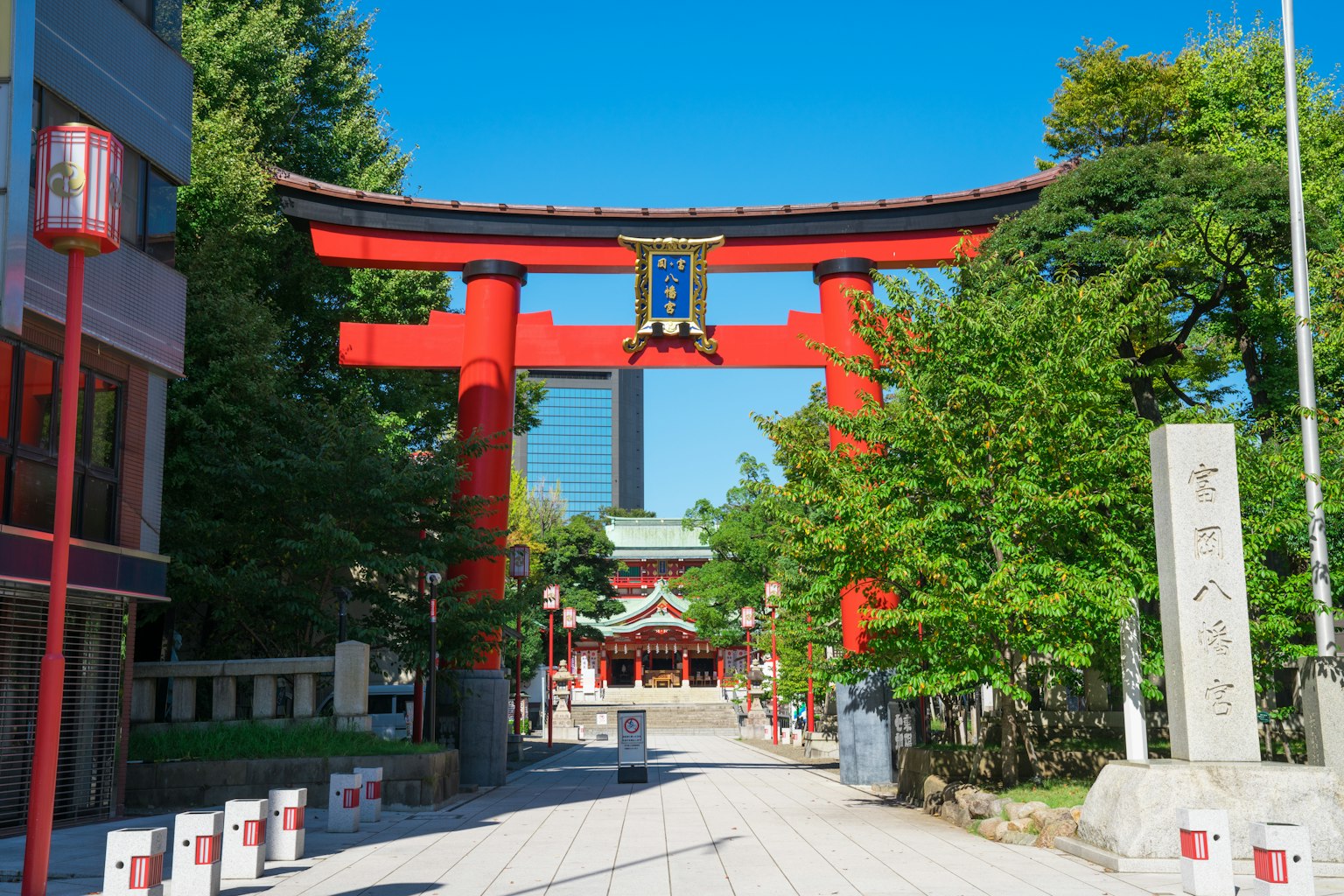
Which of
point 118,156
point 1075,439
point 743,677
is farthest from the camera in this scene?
point 743,677

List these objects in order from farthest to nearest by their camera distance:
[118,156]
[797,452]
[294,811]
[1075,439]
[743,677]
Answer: [743,677]
[797,452]
[1075,439]
[294,811]
[118,156]

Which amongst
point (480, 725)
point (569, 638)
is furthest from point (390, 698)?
point (569, 638)

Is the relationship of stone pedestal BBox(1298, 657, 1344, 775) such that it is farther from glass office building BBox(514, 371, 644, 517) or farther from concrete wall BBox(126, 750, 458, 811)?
glass office building BBox(514, 371, 644, 517)

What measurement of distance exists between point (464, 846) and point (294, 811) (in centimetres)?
208

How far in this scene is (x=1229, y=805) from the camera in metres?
11.2

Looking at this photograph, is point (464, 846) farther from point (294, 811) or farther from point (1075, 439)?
point (1075, 439)

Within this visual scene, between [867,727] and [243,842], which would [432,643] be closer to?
[867,727]

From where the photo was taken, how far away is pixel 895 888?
10.3 m

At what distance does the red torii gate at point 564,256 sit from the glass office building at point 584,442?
464ft

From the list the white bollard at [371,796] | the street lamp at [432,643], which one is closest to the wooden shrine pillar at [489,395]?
the street lamp at [432,643]

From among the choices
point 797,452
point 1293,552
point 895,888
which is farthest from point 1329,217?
point 895,888

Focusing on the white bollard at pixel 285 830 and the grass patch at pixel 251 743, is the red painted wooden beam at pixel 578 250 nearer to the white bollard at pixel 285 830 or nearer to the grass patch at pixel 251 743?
the grass patch at pixel 251 743

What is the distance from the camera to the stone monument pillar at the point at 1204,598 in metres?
11.7

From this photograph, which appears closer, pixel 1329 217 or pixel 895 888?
pixel 895 888
